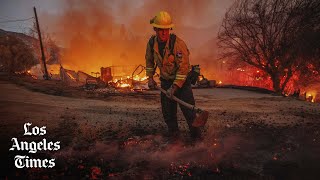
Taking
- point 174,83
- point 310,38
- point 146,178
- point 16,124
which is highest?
point 310,38

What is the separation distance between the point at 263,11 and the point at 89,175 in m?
17.8

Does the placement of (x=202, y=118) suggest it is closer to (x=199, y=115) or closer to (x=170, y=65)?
(x=199, y=115)

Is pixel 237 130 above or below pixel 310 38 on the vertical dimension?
below

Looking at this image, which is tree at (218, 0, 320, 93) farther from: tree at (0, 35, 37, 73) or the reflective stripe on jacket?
tree at (0, 35, 37, 73)

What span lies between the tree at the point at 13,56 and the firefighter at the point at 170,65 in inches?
893

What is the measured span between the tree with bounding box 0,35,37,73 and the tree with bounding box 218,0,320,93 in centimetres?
1869

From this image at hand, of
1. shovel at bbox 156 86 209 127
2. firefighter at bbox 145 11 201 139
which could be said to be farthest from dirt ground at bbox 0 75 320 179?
firefighter at bbox 145 11 201 139

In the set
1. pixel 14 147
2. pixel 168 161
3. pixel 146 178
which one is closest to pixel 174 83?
pixel 168 161

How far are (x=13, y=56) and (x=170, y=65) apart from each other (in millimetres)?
24554

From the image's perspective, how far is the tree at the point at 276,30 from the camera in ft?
57.8

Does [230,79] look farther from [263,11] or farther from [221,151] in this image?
[221,151]

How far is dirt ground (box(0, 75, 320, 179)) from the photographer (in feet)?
12.1

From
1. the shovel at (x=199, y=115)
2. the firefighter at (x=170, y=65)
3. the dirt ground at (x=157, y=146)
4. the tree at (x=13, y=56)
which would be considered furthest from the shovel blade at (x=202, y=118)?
the tree at (x=13, y=56)

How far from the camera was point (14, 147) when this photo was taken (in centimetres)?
434
